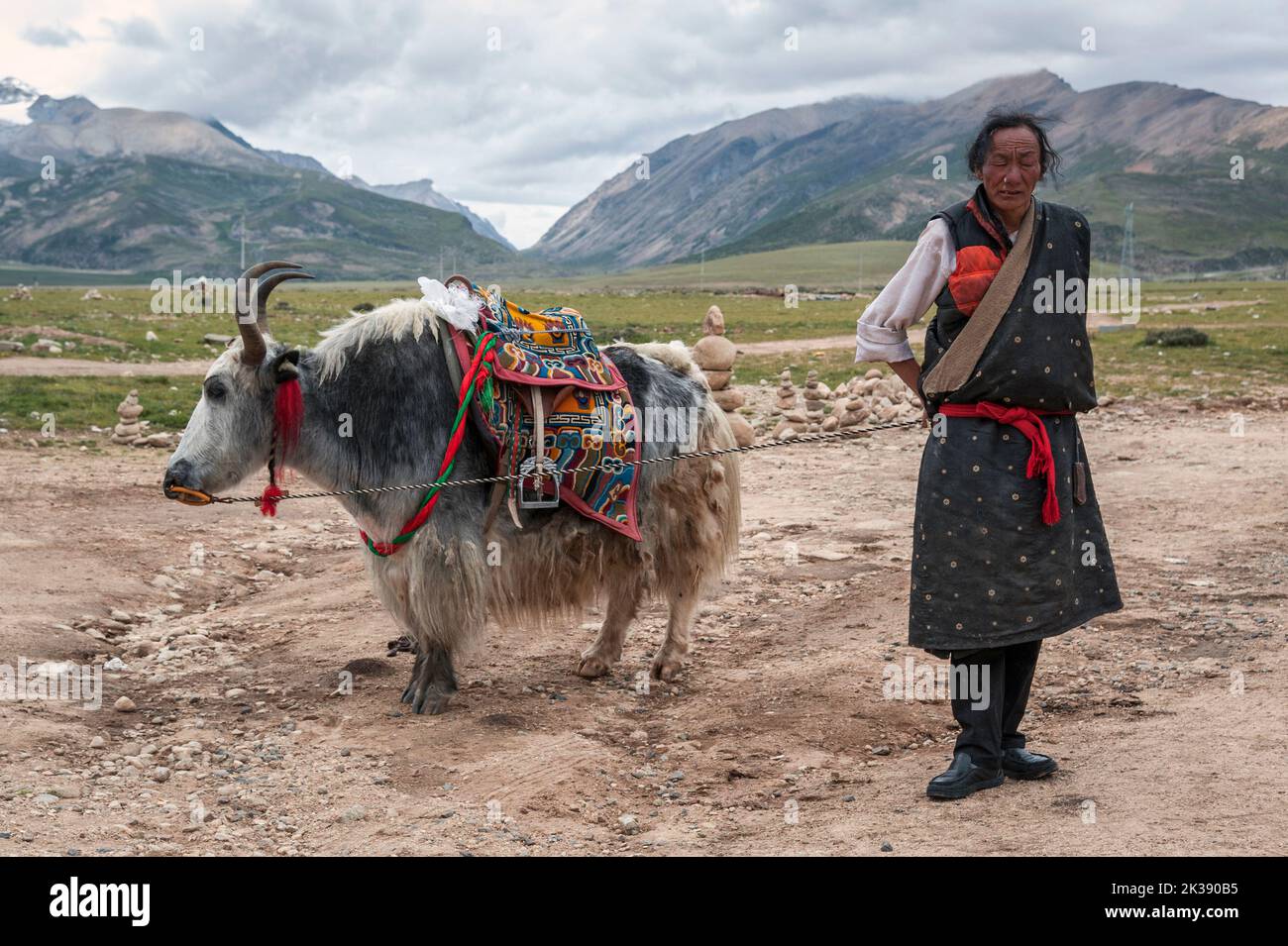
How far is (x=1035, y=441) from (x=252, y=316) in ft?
10.9

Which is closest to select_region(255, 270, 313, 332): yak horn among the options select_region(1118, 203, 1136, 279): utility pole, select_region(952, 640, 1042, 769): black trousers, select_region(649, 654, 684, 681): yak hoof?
select_region(649, 654, 684, 681): yak hoof

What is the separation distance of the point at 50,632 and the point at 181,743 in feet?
5.86

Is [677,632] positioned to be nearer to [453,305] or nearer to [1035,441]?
[453,305]

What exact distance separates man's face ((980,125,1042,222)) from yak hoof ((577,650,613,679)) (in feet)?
10.9

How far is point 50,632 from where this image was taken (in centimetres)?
662

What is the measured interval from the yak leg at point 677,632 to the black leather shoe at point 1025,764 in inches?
89.1

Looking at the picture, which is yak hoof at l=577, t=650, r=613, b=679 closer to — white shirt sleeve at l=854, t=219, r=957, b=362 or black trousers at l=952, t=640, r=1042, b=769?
black trousers at l=952, t=640, r=1042, b=769

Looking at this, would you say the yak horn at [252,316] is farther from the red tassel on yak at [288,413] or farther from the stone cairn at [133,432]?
the stone cairn at [133,432]

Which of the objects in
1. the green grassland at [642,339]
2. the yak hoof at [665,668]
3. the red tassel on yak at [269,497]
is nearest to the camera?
the red tassel on yak at [269,497]

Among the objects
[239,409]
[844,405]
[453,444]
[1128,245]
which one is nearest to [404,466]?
[453,444]

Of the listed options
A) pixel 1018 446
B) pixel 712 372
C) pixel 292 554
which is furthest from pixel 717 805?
pixel 712 372

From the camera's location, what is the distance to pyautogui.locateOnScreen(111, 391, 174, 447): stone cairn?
13.1 meters

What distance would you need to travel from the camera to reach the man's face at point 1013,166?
3984mm

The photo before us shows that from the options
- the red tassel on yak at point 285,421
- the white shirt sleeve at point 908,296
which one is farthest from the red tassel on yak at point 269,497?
the white shirt sleeve at point 908,296
